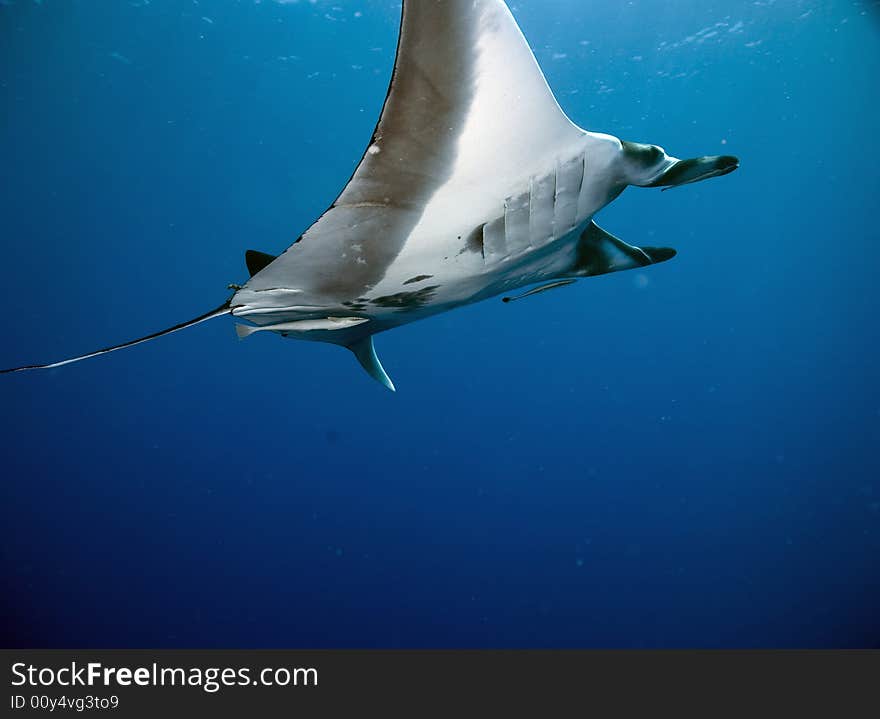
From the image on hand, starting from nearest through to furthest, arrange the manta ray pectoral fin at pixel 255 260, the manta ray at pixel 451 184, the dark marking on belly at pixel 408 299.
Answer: the manta ray at pixel 451 184
the dark marking on belly at pixel 408 299
the manta ray pectoral fin at pixel 255 260

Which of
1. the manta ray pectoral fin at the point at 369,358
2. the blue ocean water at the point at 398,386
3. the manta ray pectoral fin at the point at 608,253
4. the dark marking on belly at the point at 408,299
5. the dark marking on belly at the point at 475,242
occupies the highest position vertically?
the blue ocean water at the point at 398,386

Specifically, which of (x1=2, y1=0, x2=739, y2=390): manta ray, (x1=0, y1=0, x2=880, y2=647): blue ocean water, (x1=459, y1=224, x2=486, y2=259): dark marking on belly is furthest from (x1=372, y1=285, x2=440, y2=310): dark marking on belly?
(x1=0, y1=0, x2=880, y2=647): blue ocean water

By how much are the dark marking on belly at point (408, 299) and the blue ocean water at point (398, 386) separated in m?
7.38

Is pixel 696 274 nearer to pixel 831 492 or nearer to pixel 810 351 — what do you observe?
pixel 810 351

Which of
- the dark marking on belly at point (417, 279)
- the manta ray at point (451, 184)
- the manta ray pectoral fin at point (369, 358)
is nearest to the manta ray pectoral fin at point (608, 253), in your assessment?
the manta ray at point (451, 184)

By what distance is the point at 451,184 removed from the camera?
1.49 meters

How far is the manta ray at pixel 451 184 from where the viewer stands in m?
1.24

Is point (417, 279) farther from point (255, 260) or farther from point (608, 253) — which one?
point (608, 253)

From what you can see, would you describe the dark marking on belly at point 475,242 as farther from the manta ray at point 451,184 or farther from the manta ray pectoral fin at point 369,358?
the manta ray pectoral fin at point 369,358

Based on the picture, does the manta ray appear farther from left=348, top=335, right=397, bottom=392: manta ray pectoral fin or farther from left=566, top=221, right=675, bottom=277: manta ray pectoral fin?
left=348, top=335, right=397, bottom=392: manta ray pectoral fin

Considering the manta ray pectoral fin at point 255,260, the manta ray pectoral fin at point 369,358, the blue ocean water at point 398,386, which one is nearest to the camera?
the manta ray pectoral fin at point 255,260

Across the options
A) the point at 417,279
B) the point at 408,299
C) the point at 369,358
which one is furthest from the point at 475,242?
the point at 369,358

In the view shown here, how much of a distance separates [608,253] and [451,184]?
1132 mm

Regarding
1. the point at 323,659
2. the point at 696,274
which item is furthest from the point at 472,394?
the point at 323,659
